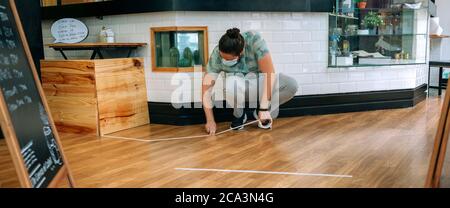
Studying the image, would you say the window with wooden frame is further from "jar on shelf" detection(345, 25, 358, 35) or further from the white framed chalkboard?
"jar on shelf" detection(345, 25, 358, 35)

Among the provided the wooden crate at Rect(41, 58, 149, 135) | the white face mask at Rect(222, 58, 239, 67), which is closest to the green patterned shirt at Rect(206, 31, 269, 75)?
the white face mask at Rect(222, 58, 239, 67)

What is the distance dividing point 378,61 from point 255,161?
2583 mm

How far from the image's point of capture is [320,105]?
4398 mm

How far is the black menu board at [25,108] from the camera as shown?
139 cm

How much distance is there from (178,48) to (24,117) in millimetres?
2462

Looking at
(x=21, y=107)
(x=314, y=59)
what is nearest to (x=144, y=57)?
(x=314, y=59)

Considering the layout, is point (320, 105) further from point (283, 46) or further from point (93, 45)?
point (93, 45)

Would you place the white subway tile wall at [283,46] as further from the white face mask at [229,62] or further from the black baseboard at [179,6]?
the white face mask at [229,62]

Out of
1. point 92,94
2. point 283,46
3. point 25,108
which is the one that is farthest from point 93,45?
point 25,108

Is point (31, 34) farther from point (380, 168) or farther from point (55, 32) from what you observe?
point (380, 168)

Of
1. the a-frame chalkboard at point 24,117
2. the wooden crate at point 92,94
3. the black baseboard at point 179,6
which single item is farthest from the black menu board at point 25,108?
the black baseboard at point 179,6

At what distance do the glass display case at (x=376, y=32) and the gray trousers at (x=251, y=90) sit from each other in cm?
85

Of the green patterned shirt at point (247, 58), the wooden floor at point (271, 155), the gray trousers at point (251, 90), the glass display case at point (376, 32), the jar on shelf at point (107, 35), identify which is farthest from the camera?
the glass display case at point (376, 32)

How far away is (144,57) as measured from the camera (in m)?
4.01
